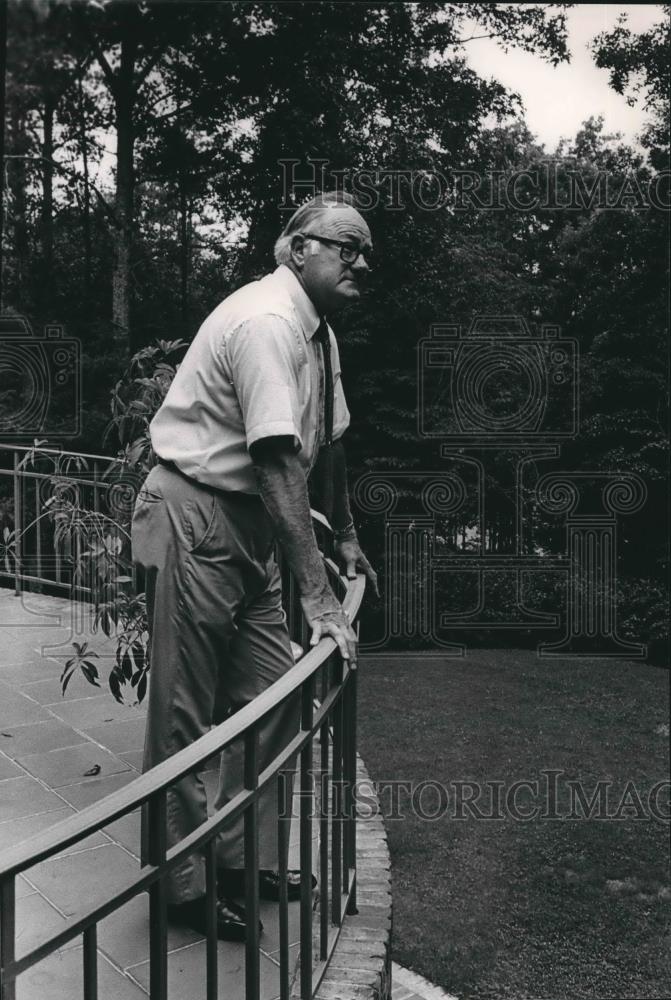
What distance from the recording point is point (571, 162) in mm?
13648

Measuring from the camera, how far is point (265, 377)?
2023mm

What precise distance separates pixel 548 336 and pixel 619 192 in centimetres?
220

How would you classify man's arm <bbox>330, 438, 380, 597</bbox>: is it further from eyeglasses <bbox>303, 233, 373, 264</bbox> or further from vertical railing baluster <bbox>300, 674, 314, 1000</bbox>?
vertical railing baluster <bbox>300, 674, 314, 1000</bbox>

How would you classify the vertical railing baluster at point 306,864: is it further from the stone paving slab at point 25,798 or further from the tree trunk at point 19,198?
the tree trunk at point 19,198

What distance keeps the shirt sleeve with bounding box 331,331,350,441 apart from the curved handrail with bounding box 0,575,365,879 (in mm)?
792

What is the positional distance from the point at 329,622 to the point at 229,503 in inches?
14.5

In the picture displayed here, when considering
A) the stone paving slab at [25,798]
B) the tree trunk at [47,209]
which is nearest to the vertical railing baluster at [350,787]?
the stone paving slab at [25,798]

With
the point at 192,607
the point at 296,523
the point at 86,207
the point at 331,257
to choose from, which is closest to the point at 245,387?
the point at 296,523

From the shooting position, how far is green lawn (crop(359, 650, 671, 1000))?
455cm

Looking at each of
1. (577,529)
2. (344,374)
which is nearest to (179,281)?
(344,374)

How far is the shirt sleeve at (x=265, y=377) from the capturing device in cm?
201

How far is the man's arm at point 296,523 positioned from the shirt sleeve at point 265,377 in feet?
0.11

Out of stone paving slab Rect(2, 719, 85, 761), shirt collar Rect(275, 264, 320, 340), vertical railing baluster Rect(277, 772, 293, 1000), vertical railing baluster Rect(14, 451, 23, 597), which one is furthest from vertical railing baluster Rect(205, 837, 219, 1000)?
vertical railing baluster Rect(14, 451, 23, 597)

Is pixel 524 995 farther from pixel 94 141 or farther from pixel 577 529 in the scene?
pixel 577 529
